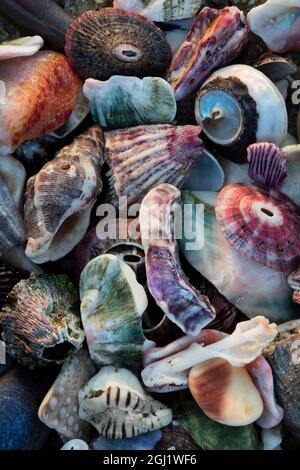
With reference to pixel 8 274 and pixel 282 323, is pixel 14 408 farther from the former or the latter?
pixel 282 323

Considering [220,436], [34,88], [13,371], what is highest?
[34,88]

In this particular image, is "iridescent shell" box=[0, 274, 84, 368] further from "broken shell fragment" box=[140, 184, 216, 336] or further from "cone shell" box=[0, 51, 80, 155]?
"cone shell" box=[0, 51, 80, 155]

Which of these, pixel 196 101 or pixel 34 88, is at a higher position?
pixel 34 88

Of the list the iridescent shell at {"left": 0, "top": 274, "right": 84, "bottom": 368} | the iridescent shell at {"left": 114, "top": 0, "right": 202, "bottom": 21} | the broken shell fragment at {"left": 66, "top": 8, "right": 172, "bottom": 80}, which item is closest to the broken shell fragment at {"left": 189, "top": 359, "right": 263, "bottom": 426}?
the iridescent shell at {"left": 0, "top": 274, "right": 84, "bottom": 368}

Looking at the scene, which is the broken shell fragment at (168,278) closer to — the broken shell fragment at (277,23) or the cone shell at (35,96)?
the cone shell at (35,96)

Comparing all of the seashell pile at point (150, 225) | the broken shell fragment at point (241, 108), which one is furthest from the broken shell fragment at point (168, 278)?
the broken shell fragment at point (241, 108)

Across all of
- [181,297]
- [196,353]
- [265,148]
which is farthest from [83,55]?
[196,353]

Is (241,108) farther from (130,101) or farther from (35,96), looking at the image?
(35,96)
